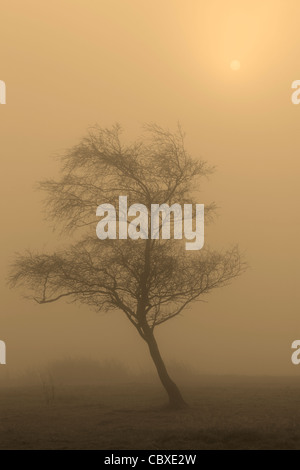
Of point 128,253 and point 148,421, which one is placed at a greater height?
point 128,253

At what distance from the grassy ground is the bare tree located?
286cm

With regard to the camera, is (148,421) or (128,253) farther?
(128,253)

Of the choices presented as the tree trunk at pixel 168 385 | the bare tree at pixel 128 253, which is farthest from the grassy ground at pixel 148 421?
the bare tree at pixel 128 253

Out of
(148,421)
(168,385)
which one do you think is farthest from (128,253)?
(148,421)

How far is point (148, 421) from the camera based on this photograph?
65.1ft

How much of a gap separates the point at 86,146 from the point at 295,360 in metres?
55.6

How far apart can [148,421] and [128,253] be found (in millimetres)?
7310

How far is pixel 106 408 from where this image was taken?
23766 millimetres

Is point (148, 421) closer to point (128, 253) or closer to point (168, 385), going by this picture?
point (168, 385)

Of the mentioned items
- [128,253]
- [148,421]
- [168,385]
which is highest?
[128,253]

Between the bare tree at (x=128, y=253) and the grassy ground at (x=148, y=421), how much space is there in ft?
9.38

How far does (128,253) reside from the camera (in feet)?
77.5
